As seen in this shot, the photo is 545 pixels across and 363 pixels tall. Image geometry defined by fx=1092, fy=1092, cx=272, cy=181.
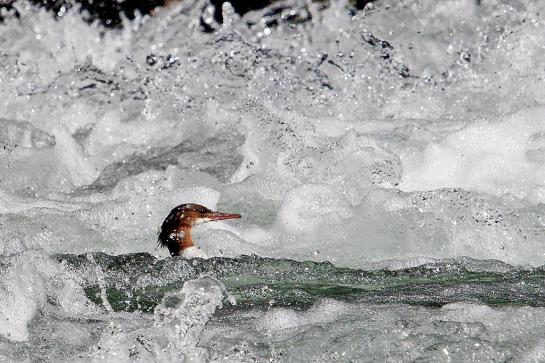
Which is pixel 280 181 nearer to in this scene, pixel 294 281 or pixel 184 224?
pixel 184 224

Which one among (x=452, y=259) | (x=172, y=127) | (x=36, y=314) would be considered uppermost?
(x=36, y=314)

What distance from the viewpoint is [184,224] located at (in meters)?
4.96

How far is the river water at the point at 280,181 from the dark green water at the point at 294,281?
0.04ft

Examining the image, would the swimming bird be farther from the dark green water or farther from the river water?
the dark green water

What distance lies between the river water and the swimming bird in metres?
0.08

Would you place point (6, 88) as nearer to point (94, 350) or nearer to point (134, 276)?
point (134, 276)

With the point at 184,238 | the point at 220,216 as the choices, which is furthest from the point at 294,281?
the point at 220,216

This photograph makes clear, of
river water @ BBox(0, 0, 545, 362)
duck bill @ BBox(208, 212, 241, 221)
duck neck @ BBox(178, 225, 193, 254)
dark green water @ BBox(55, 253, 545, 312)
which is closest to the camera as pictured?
river water @ BBox(0, 0, 545, 362)

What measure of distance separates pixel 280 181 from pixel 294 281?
4.12 ft

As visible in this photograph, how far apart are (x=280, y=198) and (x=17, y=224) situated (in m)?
1.25

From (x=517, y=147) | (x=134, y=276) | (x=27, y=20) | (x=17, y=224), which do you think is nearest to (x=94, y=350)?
(x=134, y=276)

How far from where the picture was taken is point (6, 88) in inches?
289

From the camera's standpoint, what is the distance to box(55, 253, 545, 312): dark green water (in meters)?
3.94

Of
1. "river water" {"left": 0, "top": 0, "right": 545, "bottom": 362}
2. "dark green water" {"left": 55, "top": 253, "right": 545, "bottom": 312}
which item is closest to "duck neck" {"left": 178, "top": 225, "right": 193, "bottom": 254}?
"river water" {"left": 0, "top": 0, "right": 545, "bottom": 362}
